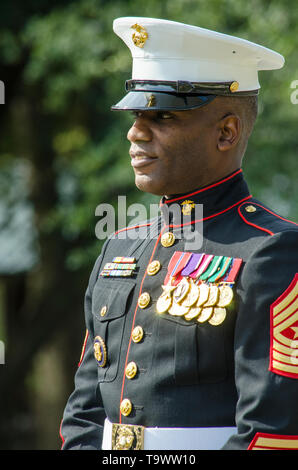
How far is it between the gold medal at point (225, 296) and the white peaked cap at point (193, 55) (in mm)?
659

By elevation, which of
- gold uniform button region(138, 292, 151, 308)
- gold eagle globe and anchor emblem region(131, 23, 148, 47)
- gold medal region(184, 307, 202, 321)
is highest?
gold eagle globe and anchor emblem region(131, 23, 148, 47)

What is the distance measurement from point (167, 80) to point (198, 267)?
23.7 inches

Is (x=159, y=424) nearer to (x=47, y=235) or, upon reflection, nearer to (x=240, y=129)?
(x=240, y=129)

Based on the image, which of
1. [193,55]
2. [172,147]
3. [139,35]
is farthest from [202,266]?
[139,35]

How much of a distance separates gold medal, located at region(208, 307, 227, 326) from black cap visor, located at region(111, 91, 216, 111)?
616 millimetres

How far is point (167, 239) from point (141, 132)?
0.37 meters

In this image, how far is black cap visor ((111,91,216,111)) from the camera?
7.47 feet

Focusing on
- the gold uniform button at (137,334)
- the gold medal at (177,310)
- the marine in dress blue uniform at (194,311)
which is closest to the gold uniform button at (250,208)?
the marine in dress blue uniform at (194,311)

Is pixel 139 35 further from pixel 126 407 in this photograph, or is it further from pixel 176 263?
pixel 126 407

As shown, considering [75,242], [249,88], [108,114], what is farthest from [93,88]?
[249,88]

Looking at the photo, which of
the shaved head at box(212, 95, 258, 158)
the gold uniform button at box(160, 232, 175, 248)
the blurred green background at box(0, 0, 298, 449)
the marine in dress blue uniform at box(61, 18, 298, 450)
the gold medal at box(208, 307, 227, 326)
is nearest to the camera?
the marine in dress blue uniform at box(61, 18, 298, 450)

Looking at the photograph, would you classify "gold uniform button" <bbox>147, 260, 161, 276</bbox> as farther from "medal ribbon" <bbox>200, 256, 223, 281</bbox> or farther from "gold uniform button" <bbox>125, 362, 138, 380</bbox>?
"gold uniform button" <bbox>125, 362, 138, 380</bbox>

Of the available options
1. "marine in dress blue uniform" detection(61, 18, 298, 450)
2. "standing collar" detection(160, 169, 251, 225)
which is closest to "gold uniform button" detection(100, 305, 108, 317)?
"marine in dress blue uniform" detection(61, 18, 298, 450)

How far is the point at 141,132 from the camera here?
2334mm
